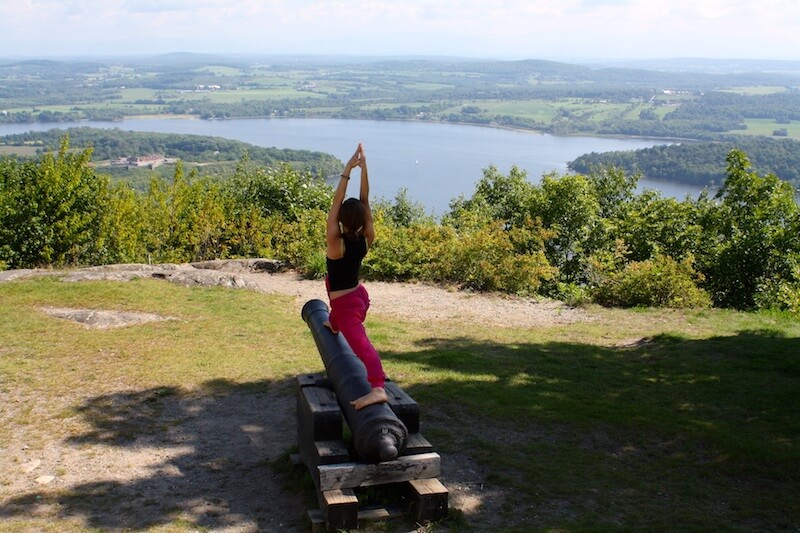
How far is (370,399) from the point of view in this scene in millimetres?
4617

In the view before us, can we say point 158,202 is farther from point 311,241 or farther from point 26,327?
point 26,327

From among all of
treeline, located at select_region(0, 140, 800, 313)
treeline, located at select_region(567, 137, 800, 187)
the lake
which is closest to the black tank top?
treeline, located at select_region(0, 140, 800, 313)

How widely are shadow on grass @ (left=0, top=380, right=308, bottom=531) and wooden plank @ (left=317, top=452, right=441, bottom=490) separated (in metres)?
0.46

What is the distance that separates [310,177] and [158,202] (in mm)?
4695

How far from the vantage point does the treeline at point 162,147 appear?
49844 millimetres

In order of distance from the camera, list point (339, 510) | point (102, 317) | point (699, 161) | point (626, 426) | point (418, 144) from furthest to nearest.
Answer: point (418, 144)
point (699, 161)
point (102, 317)
point (626, 426)
point (339, 510)

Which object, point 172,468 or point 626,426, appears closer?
point 172,468

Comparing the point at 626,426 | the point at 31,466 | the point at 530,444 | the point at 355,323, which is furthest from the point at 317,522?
the point at 626,426

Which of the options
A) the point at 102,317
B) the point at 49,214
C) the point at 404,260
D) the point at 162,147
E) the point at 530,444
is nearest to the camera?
the point at 530,444

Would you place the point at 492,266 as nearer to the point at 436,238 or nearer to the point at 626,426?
the point at 436,238

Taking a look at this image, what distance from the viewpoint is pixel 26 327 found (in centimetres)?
941

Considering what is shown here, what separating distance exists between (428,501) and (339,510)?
57 cm

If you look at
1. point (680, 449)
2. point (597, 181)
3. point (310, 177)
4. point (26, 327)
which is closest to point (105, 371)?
point (26, 327)

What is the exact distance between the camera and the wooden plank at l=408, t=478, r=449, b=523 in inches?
175
